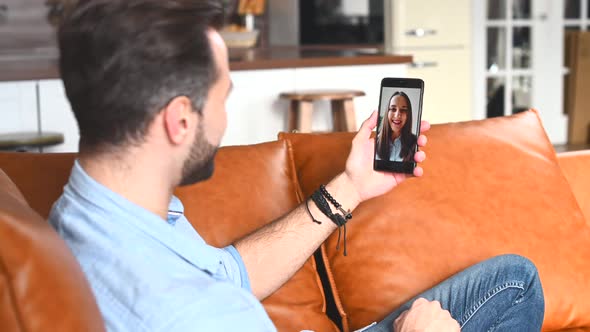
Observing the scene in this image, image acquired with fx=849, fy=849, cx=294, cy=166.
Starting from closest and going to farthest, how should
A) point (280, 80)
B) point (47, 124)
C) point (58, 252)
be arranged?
point (58, 252)
point (47, 124)
point (280, 80)

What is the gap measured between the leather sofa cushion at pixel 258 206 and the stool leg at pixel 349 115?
2.14 m

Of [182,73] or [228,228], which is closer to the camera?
[182,73]

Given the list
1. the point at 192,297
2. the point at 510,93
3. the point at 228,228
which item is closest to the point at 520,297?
the point at 228,228

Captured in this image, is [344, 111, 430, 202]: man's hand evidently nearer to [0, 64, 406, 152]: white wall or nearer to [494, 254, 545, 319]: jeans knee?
[494, 254, 545, 319]: jeans knee

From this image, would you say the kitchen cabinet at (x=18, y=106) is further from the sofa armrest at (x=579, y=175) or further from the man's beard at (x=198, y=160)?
the man's beard at (x=198, y=160)

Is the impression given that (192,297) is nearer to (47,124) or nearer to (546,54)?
(47,124)

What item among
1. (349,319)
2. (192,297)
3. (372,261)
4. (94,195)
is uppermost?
(94,195)

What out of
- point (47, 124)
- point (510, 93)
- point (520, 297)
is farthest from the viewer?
point (510, 93)

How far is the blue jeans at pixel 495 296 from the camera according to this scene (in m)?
1.57

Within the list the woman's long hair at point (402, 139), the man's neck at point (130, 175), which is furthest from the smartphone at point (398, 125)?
the man's neck at point (130, 175)

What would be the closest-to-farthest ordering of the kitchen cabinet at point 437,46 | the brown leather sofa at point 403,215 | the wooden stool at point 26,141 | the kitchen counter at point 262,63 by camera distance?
1. the brown leather sofa at point 403,215
2. the wooden stool at point 26,141
3. the kitchen counter at point 262,63
4. the kitchen cabinet at point 437,46

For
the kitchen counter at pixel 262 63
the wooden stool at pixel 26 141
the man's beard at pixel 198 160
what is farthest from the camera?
the kitchen counter at pixel 262 63

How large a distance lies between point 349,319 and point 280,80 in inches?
91.4

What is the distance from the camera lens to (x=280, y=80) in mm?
3877
